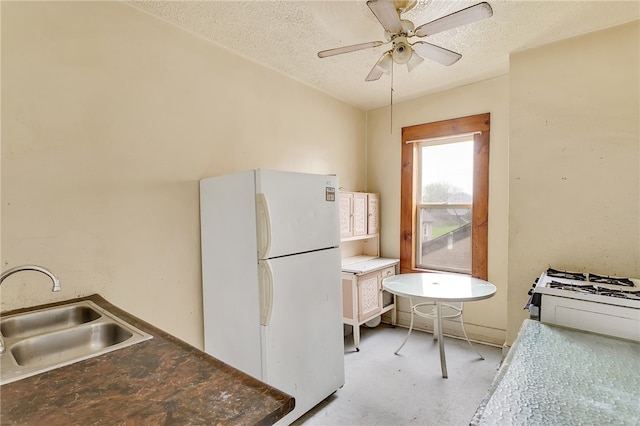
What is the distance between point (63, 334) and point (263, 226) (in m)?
1.04

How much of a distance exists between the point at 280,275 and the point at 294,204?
18.4 inches

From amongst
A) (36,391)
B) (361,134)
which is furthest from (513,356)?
(361,134)

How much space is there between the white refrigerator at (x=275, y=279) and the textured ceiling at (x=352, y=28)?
39.9 inches

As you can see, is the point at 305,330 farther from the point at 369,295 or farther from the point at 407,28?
the point at 407,28

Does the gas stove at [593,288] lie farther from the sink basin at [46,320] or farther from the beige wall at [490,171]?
the sink basin at [46,320]

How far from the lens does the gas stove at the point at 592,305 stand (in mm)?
1454

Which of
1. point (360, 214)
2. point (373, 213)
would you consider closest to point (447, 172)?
point (373, 213)

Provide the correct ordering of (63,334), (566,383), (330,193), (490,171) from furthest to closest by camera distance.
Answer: (490,171)
(330,193)
(63,334)
(566,383)

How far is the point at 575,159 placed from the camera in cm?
217

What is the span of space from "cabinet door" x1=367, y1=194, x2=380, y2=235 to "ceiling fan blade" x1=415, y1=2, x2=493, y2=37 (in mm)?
2182

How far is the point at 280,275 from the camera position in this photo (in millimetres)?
1916

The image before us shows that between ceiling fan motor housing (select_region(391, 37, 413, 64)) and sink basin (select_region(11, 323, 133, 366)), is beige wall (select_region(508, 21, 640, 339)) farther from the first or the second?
sink basin (select_region(11, 323, 133, 366))

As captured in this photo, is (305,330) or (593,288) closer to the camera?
(593,288)

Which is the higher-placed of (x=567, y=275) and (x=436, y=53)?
(x=436, y=53)
